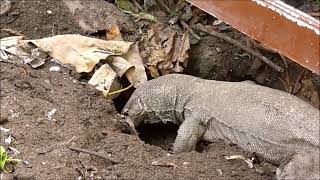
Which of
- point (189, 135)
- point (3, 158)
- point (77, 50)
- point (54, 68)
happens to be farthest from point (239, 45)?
point (3, 158)

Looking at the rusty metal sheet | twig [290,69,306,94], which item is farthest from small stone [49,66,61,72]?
twig [290,69,306,94]

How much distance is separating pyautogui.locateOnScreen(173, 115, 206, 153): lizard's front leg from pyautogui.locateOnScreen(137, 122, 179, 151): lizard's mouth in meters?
0.41

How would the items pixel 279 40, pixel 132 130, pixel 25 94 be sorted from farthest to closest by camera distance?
1. pixel 132 130
2. pixel 25 94
3. pixel 279 40

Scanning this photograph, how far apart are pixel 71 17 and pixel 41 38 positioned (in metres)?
0.31

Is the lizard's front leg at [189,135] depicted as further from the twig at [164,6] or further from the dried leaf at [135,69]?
the twig at [164,6]

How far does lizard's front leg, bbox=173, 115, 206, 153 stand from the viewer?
4.73 metres

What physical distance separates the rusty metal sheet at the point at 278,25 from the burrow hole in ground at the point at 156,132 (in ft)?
5.69

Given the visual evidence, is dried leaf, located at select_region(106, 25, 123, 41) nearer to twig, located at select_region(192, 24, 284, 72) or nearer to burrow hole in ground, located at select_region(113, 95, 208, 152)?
burrow hole in ground, located at select_region(113, 95, 208, 152)

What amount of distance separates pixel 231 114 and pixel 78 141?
3.72 ft

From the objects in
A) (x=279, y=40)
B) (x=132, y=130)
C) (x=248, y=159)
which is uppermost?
(x=279, y=40)

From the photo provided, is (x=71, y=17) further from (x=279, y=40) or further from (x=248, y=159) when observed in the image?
(x=279, y=40)

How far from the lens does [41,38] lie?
17.7 ft

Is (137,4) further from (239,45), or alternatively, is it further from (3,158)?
(3,158)

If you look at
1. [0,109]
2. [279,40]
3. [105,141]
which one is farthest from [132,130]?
[279,40]
